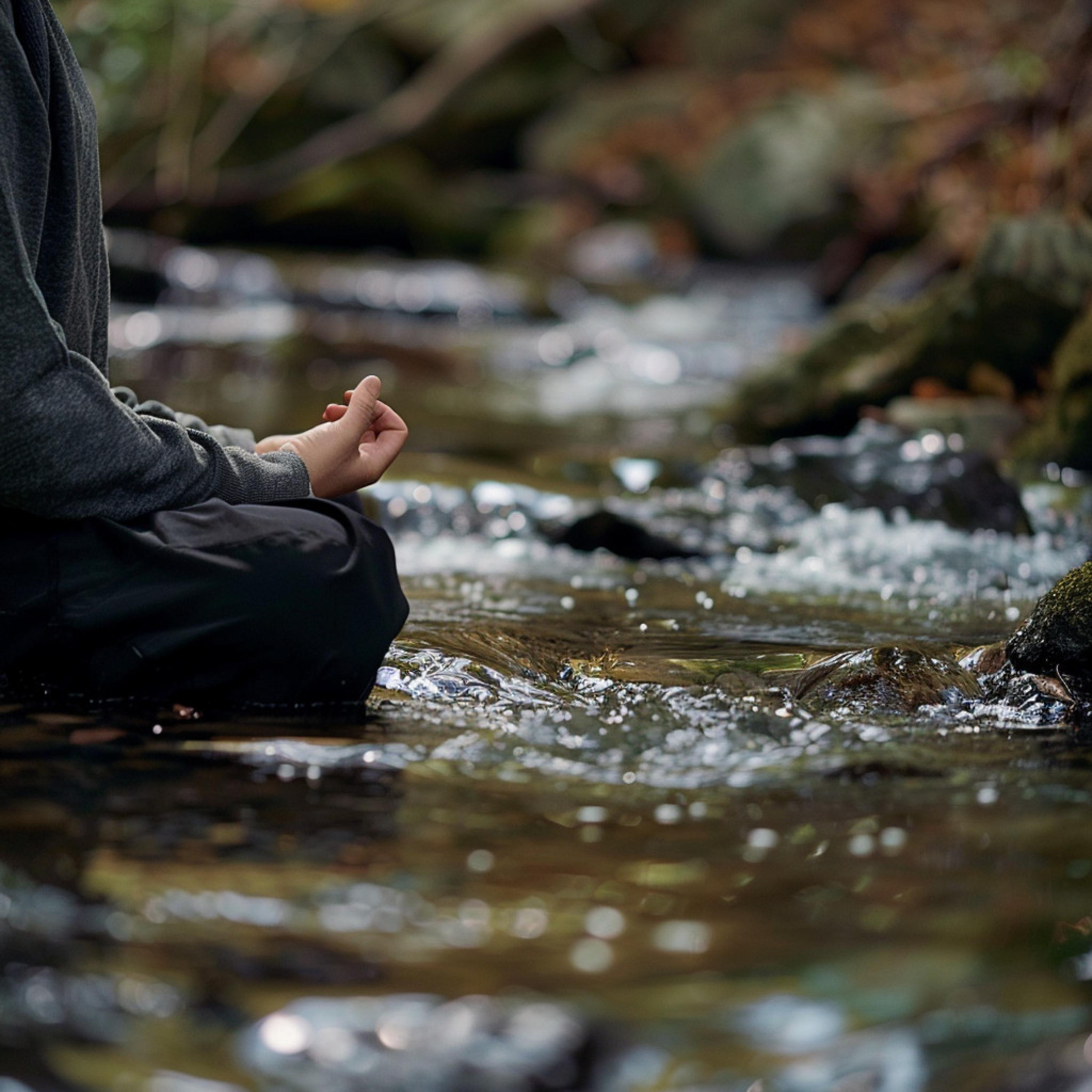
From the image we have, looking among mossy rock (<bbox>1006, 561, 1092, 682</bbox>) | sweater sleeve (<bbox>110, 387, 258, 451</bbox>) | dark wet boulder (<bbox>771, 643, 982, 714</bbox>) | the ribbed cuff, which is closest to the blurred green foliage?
mossy rock (<bbox>1006, 561, 1092, 682</bbox>)

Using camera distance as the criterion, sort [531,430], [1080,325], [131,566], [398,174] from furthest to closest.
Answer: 1. [398,174]
2. [531,430]
3. [1080,325]
4. [131,566]

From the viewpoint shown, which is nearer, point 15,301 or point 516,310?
point 15,301

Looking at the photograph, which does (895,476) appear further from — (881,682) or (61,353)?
(61,353)

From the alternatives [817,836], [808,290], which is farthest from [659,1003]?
[808,290]

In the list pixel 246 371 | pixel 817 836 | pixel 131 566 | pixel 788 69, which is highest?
pixel 788 69

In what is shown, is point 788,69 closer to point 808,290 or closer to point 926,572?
point 808,290

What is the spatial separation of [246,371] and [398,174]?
5.43m

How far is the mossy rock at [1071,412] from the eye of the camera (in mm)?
5211

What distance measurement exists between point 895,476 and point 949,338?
147 cm

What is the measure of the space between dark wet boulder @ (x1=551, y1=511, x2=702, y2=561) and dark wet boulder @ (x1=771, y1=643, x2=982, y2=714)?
150 centimetres

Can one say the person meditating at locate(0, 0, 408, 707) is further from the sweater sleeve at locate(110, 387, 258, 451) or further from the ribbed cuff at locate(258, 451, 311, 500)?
the sweater sleeve at locate(110, 387, 258, 451)

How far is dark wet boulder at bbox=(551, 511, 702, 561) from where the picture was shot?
4094 millimetres

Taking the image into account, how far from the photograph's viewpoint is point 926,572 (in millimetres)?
3957

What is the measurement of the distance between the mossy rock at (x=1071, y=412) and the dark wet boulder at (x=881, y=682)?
9.69 ft
